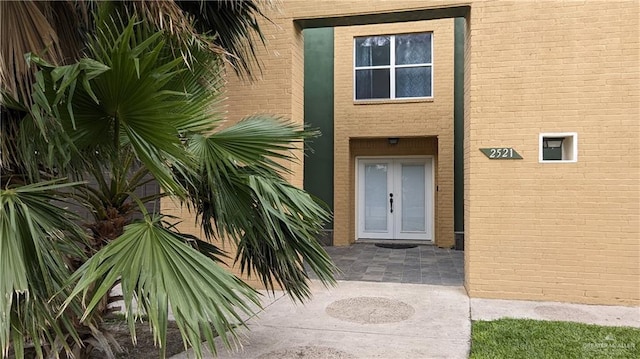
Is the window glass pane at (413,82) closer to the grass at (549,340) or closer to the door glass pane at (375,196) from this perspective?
the door glass pane at (375,196)

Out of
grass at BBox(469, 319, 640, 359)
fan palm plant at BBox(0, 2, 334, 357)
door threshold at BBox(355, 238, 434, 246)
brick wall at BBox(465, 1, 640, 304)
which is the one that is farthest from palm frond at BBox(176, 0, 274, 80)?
door threshold at BBox(355, 238, 434, 246)

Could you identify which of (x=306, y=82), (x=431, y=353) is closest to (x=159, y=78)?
(x=431, y=353)

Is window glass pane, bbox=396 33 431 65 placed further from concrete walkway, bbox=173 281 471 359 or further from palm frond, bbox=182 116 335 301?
palm frond, bbox=182 116 335 301

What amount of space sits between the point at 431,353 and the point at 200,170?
2.80m

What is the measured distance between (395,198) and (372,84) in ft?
10.5

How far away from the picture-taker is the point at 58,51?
131 inches

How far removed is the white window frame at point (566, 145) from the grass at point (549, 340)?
2.23 meters

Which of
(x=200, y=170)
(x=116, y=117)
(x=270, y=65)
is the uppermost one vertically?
(x=270, y=65)

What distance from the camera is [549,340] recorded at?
4.45 m

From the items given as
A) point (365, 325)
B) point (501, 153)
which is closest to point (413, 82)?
point (501, 153)

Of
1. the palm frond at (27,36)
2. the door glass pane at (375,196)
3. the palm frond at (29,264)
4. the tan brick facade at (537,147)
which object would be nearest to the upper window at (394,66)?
the door glass pane at (375,196)

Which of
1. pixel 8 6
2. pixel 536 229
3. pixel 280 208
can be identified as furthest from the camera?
pixel 536 229

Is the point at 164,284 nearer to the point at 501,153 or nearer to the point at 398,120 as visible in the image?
the point at 501,153

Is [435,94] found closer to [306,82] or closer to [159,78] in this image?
[306,82]
